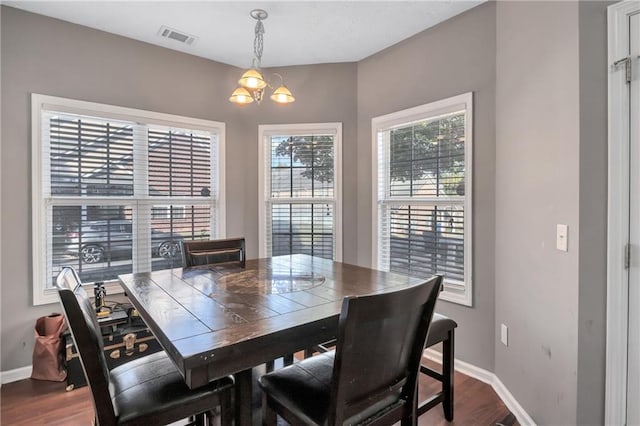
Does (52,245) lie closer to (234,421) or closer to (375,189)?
(234,421)

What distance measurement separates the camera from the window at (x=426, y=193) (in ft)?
8.57

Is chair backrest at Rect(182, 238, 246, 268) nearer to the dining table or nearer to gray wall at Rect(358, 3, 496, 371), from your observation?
the dining table

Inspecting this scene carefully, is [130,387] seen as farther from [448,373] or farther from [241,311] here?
[448,373]

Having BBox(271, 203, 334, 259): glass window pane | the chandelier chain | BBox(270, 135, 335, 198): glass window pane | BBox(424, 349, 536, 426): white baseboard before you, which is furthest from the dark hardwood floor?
the chandelier chain

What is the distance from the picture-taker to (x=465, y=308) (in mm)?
2582

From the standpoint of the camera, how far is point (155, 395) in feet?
4.21

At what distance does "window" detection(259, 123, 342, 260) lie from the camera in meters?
3.52

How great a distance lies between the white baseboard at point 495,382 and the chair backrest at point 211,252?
1.86 meters

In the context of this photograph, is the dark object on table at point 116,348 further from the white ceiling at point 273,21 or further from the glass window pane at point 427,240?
the white ceiling at point 273,21

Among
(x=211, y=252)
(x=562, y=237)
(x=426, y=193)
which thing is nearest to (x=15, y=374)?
(x=211, y=252)

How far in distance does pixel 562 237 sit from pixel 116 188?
3.33 meters

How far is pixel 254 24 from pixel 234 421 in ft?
9.24

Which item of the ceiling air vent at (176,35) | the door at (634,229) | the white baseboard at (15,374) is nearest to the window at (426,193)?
the door at (634,229)

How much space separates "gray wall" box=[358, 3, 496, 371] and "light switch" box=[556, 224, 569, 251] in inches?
28.7
